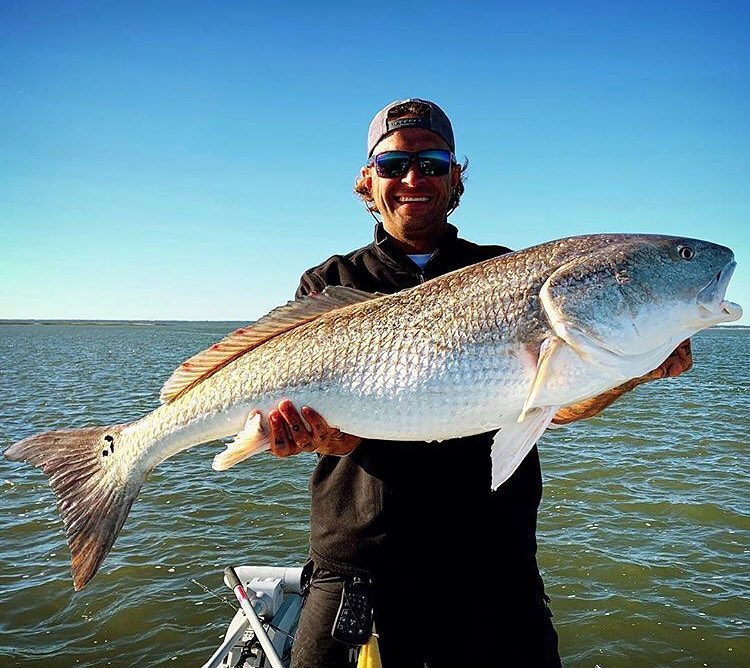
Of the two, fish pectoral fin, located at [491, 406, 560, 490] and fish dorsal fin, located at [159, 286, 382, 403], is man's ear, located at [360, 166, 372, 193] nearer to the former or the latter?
fish dorsal fin, located at [159, 286, 382, 403]

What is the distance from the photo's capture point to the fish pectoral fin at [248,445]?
11.1 ft

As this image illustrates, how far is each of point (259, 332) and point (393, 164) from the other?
4.49 feet

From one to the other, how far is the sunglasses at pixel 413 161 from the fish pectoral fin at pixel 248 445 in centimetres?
174

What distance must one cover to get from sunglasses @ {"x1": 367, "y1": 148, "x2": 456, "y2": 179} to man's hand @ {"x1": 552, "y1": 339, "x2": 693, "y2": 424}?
168cm

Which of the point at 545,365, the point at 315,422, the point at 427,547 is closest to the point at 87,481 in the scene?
the point at 315,422

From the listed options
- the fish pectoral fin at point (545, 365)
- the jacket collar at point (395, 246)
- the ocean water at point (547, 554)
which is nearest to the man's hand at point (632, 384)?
the fish pectoral fin at point (545, 365)

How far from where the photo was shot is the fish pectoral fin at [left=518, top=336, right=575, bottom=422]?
2936 mm

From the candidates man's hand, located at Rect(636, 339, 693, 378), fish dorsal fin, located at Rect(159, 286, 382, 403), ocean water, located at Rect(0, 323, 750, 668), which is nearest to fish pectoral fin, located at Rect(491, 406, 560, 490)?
man's hand, located at Rect(636, 339, 693, 378)

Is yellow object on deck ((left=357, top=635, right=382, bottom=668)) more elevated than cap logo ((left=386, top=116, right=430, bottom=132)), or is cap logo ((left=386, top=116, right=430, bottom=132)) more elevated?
cap logo ((left=386, top=116, right=430, bottom=132))

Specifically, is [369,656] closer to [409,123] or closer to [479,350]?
[479,350]

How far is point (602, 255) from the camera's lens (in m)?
3.17

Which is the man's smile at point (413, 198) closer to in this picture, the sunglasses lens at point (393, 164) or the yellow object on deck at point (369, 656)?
the sunglasses lens at point (393, 164)

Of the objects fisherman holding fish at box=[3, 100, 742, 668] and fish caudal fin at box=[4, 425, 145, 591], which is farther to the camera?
fish caudal fin at box=[4, 425, 145, 591]

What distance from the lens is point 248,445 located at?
340 cm
